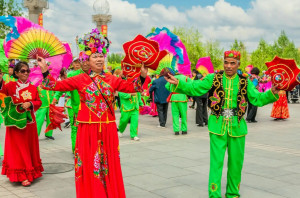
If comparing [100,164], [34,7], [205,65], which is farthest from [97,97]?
[34,7]

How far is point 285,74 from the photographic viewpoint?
500 centimetres

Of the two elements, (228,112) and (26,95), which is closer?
(228,112)

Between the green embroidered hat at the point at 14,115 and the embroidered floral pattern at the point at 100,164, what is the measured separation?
6.42ft

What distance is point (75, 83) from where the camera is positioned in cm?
468

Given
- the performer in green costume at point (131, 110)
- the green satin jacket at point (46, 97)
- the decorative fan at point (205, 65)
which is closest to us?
the green satin jacket at point (46, 97)

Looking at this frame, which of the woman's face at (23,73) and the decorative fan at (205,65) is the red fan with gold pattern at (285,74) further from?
the decorative fan at (205,65)

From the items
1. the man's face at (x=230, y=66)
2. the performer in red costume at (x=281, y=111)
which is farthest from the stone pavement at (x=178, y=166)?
the performer in red costume at (x=281, y=111)

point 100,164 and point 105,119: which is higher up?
point 105,119

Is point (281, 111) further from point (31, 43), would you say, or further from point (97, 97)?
point (31, 43)

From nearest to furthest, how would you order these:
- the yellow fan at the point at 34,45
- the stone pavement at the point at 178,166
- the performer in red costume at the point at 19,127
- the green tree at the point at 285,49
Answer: the yellow fan at the point at 34,45 → the stone pavement at the point at 178,166 → the performer in red costume at the point at 19,127 → the green tree at the point at 285,49

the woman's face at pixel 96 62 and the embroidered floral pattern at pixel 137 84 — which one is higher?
the woman's face at pixel 96 62

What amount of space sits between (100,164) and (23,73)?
227 cm

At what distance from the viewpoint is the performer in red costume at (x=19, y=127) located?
6.11m

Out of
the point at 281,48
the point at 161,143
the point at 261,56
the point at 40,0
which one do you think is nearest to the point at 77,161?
the point at 161,143
